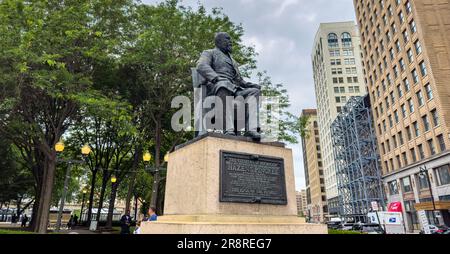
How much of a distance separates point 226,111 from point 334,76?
84.9m

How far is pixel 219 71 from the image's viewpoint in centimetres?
771

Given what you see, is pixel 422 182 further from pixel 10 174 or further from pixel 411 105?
pixel 10 174

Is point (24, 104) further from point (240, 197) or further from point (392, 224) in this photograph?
point (392, 224)

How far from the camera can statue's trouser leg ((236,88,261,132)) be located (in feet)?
23.6

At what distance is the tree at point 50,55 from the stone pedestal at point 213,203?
32.6 ft

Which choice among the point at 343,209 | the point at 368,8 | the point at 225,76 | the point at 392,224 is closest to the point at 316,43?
the point at 368,8

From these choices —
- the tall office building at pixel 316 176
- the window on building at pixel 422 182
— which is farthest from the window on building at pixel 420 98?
the tall office building at pixel 316 176

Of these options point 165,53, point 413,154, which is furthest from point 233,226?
point 413,154

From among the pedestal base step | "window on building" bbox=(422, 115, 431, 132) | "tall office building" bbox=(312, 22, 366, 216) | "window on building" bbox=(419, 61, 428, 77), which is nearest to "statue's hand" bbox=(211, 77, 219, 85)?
the pedestal base step

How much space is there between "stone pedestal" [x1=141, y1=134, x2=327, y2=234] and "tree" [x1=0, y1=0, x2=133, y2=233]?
9.94m

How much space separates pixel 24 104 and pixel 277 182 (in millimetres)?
16482

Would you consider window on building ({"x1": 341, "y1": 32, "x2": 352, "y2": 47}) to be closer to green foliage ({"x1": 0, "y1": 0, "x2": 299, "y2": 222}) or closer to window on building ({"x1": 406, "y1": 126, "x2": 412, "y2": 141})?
window on building ({"x1": 406, "y1": 126, "x2": 412, "y2": 141})

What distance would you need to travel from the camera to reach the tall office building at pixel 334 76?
273 feet

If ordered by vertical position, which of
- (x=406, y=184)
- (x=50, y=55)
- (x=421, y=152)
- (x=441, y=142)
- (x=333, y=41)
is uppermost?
(x=333, y=41)
